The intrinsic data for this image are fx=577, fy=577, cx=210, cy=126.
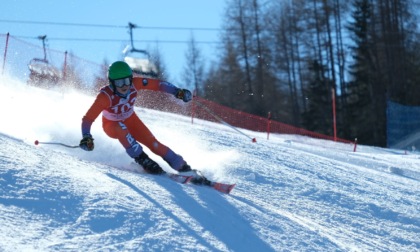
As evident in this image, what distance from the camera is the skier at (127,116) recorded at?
620cm

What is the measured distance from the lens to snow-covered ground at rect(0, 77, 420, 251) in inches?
152

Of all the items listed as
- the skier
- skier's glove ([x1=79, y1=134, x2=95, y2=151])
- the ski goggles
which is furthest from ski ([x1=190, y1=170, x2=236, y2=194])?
the ski goggles

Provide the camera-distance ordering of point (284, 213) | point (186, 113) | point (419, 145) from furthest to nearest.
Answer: point (419, 145) → point (186, 113) → point (284, 213)

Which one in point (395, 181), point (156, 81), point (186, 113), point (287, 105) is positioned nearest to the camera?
point (156, 81)

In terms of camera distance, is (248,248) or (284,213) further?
(284,213)

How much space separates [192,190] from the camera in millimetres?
5473

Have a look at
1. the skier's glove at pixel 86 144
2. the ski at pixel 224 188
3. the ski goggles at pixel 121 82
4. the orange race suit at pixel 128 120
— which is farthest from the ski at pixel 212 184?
the ski goggles at pixel 121 82

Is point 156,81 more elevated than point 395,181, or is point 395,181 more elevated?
point 156,81

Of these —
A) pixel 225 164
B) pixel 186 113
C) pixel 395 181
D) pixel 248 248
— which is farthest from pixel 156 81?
pixel 186 113

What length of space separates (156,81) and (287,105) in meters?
34.4

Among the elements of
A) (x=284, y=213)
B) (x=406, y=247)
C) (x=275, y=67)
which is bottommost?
(x=406, y=247)

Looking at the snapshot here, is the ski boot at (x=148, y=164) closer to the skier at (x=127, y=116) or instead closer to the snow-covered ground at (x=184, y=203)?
the skier at (x=127, y=116)

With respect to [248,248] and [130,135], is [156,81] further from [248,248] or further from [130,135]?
[248,248]

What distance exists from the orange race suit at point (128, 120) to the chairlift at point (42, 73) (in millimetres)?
8967
